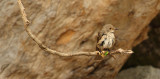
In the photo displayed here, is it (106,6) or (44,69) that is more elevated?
(106,6)

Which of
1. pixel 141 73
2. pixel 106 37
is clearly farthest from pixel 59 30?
pixel 141 73

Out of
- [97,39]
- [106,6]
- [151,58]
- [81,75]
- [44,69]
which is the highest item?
[106,6]

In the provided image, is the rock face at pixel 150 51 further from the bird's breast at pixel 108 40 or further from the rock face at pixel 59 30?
the bird's breast at pixel 108 40

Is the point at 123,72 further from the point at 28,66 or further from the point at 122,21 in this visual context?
the point at 28,66

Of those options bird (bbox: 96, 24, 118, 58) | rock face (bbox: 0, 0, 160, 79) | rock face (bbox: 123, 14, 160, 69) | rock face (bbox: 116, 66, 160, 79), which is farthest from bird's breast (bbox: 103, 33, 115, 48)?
rock face (bbox: 123, 14, 160, 69)

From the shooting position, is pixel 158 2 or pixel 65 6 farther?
pixel 158 2

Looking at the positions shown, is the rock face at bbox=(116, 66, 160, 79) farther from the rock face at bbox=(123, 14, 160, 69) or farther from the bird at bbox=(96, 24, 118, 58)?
the bird at bbox=(96, 24, 118, 58)

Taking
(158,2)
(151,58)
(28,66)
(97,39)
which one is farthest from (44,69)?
(151,58)
